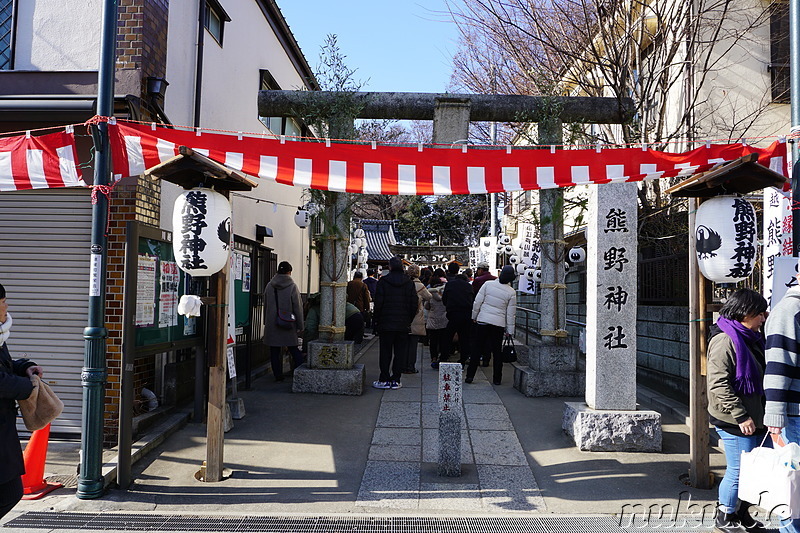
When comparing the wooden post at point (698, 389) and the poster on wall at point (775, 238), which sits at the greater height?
the poster on wall at point (775, 238)

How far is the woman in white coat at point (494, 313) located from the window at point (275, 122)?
18.8 ft

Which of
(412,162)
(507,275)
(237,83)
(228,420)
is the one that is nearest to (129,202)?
(228,420)

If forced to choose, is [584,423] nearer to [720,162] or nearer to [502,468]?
[502,468]

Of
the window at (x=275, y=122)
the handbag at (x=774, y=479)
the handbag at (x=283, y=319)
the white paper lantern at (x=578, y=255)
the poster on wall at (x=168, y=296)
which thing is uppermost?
the window at (x=275, y=122)

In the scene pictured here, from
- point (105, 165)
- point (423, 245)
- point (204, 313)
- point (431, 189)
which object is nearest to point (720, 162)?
point (431, 189)

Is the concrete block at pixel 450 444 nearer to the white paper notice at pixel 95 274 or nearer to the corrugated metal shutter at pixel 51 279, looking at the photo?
the white paper notice at pixel 95 274

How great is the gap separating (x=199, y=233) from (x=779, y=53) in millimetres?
11576

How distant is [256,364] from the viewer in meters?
11.5

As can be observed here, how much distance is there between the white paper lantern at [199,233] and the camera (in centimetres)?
564

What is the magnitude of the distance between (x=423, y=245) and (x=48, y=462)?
96.1ft

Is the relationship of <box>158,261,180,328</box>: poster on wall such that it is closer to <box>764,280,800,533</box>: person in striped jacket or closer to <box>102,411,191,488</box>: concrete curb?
<box>102,411,191,488</box>: concrete curb

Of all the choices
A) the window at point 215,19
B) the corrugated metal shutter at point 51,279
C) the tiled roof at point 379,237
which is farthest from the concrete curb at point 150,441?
the tiled roof at point 379,237

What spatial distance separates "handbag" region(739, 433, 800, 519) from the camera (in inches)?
148

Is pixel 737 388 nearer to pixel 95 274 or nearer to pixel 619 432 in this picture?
pixel 619 432
